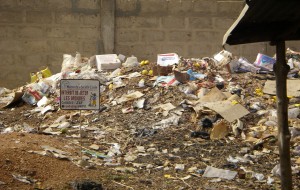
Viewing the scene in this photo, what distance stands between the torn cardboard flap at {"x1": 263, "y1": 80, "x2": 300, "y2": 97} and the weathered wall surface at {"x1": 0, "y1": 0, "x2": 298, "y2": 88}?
293 cm

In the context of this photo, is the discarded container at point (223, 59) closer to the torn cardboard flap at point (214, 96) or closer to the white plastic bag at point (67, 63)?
the torn cardboard flap at point (214, 96)

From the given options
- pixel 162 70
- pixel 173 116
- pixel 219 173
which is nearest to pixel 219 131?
pixel 173 116

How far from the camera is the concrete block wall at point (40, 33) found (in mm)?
10945

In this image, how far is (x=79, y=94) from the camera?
666 cm

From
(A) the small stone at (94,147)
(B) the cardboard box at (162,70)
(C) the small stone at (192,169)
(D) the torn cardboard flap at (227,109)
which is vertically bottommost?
A: (C) the small stone at (192,169)

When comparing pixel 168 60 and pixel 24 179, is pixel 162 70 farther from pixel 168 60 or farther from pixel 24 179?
pixel 24 179

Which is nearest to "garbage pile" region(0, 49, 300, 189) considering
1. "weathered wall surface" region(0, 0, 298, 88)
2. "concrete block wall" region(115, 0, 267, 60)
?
"weathered wall surface" region(0, 0, 298, 88)

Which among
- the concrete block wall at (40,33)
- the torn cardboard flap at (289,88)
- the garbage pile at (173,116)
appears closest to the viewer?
the garbage pile at (173,116)

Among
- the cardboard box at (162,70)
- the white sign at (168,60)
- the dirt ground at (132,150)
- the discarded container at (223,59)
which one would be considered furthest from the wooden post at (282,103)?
Result: the white sign at (168,60)

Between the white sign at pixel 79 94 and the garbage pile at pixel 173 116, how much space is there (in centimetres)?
50

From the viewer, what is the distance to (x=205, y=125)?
7.20 metres

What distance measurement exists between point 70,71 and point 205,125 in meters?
3.71

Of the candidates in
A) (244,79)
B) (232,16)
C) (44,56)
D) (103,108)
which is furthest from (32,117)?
(232,16)

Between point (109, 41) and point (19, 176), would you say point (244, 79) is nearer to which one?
point (109, 41)
